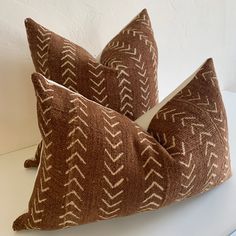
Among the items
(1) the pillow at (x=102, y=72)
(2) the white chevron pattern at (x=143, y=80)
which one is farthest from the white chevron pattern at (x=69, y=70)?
(2) the white chevron pattern at (x=143, y=80)

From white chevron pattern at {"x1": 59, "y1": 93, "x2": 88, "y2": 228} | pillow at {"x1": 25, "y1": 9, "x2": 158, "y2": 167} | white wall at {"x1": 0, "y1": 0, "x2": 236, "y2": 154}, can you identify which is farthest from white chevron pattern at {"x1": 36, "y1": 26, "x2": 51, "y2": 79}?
white chevron pattern at {"x1": 59, "y1": 93, "x2": 88, "y2": 228}

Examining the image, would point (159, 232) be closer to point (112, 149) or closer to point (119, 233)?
point (119, 233)

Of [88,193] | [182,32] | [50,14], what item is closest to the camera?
[88,193]

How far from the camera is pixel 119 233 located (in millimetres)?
625

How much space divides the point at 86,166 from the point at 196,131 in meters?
0.19

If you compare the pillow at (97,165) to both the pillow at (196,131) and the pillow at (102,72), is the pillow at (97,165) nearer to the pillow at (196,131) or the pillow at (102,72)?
the pillow at (196,131)

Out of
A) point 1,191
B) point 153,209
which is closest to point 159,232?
point 153,209

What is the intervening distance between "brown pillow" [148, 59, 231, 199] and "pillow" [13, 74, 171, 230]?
0.11 feet

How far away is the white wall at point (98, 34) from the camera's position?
33.7 inches

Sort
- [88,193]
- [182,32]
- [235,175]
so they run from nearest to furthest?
1. [88,193]
2. [235,175]
3. [182,32]

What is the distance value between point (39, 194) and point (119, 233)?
0.15 metres

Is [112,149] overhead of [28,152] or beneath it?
overhead

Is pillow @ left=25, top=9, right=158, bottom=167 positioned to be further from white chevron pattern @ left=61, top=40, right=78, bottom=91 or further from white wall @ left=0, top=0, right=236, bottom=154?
white wall @ left=0, top=0, right=236, bottom=154

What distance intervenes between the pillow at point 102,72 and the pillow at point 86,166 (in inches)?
6.3
